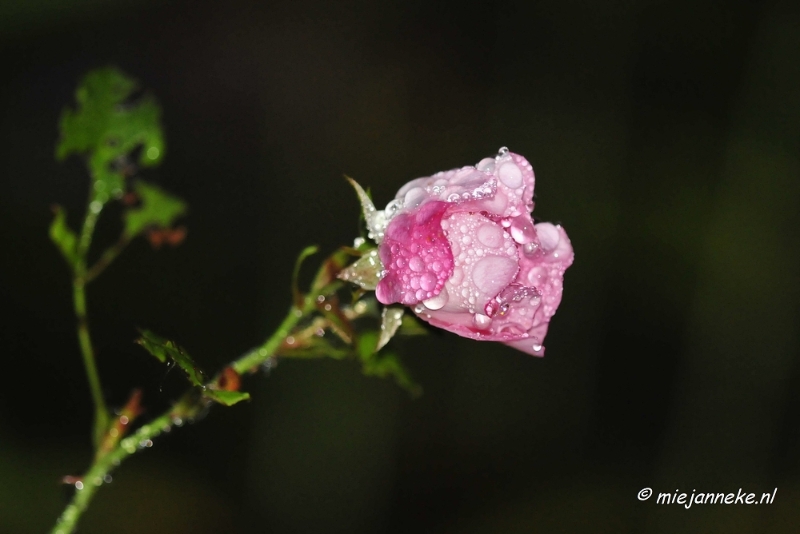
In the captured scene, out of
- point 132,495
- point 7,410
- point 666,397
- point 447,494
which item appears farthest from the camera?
point 666,397

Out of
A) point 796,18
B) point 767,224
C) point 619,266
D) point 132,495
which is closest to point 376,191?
point 619,266

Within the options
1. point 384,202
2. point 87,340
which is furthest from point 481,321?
point 384,202

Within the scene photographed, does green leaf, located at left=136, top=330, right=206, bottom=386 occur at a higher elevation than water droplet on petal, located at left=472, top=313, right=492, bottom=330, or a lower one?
lower

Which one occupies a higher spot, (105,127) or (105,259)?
(105,127)

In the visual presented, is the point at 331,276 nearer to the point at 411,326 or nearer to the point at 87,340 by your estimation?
the point at 411,326

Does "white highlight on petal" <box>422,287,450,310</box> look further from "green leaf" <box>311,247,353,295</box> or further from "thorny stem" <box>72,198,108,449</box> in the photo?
"thorny stem" <box>72,198,108,449</box>

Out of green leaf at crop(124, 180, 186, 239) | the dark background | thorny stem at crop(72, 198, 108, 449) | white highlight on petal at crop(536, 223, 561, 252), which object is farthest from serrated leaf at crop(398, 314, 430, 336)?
the dark background

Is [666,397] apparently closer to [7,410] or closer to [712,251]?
[712,251]
